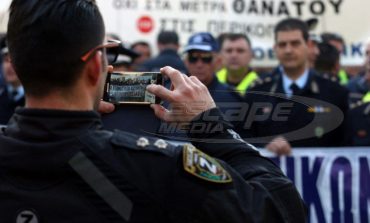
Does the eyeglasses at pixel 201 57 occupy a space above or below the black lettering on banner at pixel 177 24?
above

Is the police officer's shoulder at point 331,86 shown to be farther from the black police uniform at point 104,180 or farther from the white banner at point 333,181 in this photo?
the black police uniform at point 104,180

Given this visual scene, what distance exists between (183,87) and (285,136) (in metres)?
3.07

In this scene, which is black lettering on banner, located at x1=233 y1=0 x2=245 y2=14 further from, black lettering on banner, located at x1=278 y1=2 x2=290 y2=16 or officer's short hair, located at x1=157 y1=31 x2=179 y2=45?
officer's short hair, located at x1=157 y1=31 x2=179 y2=45

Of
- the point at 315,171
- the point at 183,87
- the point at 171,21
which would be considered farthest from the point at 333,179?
the point at 171,21

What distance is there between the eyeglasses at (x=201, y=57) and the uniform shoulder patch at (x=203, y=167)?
4.20 m

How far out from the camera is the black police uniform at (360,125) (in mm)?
5039

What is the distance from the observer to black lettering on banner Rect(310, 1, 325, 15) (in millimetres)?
8953

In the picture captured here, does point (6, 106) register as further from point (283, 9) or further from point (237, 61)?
point (283, 9)

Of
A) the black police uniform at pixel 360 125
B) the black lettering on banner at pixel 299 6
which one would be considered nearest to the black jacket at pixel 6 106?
the black police uniform at pixel 360 125

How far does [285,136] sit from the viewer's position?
489 centimetres

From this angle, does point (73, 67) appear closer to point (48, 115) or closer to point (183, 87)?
point (48, 115)

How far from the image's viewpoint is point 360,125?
5.09m

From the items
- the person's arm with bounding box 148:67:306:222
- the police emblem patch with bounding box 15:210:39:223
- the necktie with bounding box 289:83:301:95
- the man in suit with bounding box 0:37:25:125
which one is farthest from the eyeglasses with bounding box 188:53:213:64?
the police emblem patch with bounding box 15:210:39:223

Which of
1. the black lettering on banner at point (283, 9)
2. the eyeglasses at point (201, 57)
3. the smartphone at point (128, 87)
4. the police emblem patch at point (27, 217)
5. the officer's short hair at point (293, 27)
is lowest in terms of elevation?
the eyeglasses at point (201, 57)
